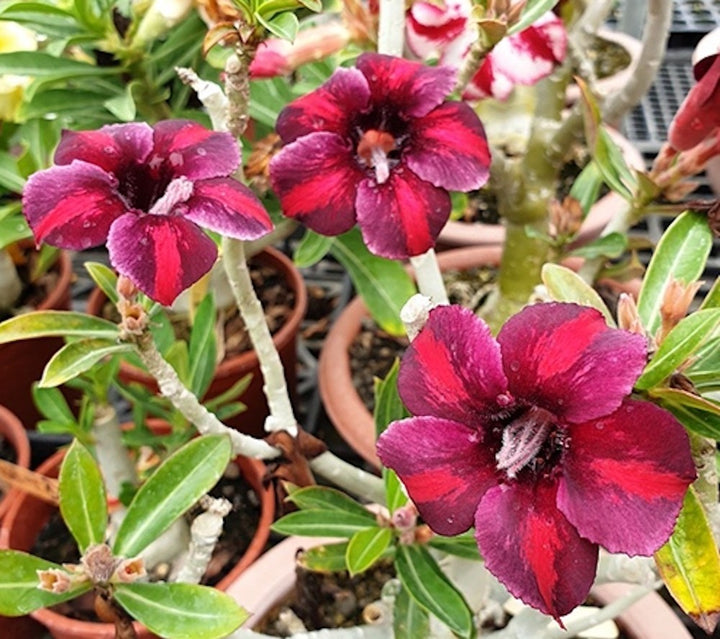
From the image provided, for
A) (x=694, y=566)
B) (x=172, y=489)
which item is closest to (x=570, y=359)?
(x=694, y=566)

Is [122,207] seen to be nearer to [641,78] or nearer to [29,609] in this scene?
[29,609]

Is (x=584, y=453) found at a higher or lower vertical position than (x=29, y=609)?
higher

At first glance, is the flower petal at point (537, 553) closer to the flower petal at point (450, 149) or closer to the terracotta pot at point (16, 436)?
the flower petal at point (450, 149)

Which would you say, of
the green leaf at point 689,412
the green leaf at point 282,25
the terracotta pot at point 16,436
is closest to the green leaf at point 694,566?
the green leaf at point 689,412

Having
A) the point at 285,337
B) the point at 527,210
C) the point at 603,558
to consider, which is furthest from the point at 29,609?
the point at 527,210

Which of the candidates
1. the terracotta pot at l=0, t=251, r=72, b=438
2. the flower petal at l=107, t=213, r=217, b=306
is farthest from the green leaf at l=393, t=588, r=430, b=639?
the terracotta pot at l=0, t=251, r=72, b=438
